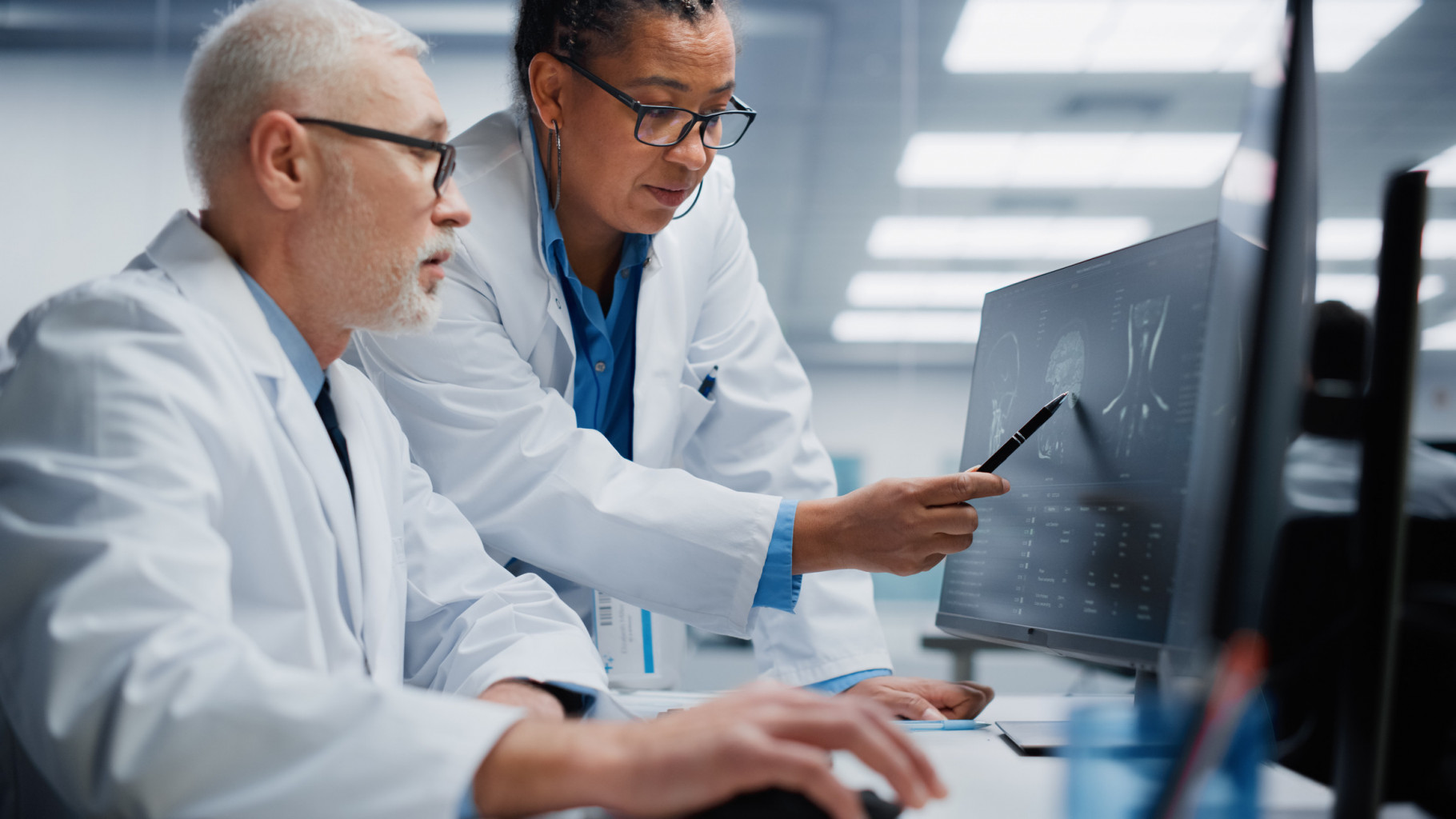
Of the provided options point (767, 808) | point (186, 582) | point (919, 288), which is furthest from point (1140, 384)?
point (919, 288)

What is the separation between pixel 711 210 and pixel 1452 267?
6729 mm

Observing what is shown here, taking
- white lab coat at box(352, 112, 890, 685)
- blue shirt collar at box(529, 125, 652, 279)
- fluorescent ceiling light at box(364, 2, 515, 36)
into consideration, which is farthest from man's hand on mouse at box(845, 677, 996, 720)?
fluorescent ceiling light at box(364, 2, 515, 36)

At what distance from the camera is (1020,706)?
1.20 meters

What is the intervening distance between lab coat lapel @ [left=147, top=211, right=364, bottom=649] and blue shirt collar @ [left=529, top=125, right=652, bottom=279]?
1.71ft

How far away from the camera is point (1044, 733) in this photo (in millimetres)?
974

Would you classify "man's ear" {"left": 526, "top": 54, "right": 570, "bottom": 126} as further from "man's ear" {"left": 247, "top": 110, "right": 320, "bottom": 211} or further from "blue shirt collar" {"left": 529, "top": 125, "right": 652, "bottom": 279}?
"man's ear" {"left": 247, "top": 110, "right": 320, "bottom": 211}

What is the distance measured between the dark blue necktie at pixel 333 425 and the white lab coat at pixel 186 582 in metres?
0.09

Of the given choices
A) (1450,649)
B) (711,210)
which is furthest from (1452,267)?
(1450,649)

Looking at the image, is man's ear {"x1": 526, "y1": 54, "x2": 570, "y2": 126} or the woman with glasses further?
man's ear {"x1": 526, "y1": 54, "x2": 570, "y2": 126}

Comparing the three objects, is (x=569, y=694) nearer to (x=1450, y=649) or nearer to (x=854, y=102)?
(x=1450, y=649)

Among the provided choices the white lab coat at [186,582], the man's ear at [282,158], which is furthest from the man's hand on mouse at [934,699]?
the man's ear at [282,158]

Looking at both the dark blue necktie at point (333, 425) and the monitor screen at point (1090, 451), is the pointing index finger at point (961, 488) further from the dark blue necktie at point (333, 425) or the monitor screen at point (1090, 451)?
the dark blue necktie at point (333, 425)

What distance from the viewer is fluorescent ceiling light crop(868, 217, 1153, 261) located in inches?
212

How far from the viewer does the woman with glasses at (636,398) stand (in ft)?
3.81
